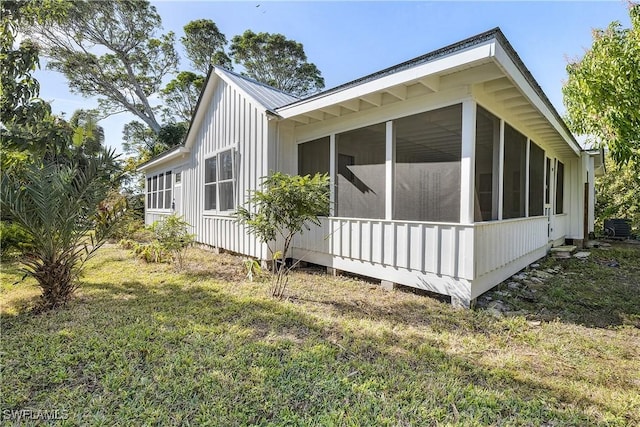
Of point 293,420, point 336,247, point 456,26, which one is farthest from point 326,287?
point 456,26

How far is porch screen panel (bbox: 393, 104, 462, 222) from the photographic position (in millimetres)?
3766

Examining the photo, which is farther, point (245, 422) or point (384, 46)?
point (384, 46)

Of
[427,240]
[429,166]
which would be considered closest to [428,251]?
[427,240]

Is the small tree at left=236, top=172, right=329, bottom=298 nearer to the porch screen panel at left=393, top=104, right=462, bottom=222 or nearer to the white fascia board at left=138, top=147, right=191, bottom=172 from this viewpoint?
the porch screen panel at left=393, top=104, right=462, bottom=222

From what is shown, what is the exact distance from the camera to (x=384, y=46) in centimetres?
695

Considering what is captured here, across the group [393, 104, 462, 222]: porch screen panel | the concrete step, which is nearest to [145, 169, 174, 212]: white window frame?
[393, 104, 462, 222]: porch screen panel

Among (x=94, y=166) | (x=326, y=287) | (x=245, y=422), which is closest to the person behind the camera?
(x=245, y=422)

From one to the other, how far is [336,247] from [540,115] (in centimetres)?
392

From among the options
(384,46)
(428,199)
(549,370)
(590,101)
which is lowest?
(549,370)

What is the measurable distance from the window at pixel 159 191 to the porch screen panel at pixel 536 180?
35.0 feet

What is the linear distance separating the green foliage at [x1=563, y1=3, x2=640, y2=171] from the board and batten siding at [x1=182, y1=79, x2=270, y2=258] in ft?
16.2

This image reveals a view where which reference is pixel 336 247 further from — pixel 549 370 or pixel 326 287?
pixel 549 370

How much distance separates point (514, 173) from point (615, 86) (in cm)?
160

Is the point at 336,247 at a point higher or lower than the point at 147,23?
lower
